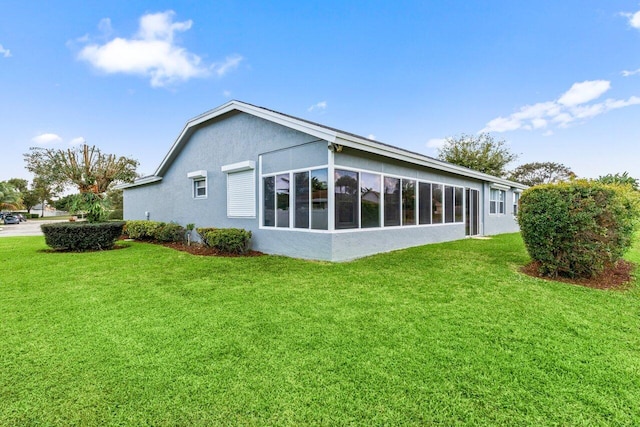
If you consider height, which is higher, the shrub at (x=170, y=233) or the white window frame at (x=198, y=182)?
the white window frame at (x=198, y=182)

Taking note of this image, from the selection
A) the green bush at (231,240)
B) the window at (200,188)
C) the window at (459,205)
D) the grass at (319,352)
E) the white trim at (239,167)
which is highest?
the white trim at (239,167)

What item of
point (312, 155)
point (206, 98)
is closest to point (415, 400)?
point (312, 155)

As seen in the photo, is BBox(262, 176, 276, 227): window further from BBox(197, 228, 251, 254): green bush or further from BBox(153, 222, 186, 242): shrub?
BBox(153, 222, 186, 242): shrub

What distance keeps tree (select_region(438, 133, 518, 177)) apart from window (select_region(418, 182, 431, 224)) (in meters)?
25.9

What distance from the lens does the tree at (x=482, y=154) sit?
3356 centimetres

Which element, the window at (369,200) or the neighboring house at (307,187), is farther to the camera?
the window at (369,200)

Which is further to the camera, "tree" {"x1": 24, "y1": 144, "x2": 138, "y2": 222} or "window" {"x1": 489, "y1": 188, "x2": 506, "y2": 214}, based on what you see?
"tree" {"x1": 24, "y1": 144, "x2": 138, "y2": 222}

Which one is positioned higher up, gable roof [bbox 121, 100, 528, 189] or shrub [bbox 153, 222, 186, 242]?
gable roof [bbox 121, 100, 528, 189]

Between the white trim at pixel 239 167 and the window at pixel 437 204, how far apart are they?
6883 millimetres

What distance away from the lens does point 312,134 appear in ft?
24.5

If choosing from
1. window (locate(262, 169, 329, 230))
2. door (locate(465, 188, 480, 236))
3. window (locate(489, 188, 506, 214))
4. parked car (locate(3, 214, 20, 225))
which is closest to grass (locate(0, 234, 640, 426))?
window (locate(262, 169, 329, 230))

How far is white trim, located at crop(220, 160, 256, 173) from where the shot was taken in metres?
9.68

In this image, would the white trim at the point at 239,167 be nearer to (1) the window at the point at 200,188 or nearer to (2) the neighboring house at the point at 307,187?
(2) the neighboring house at the point at 307,187

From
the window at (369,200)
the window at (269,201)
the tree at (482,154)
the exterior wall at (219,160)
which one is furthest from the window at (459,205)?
the tree at (482,154)
